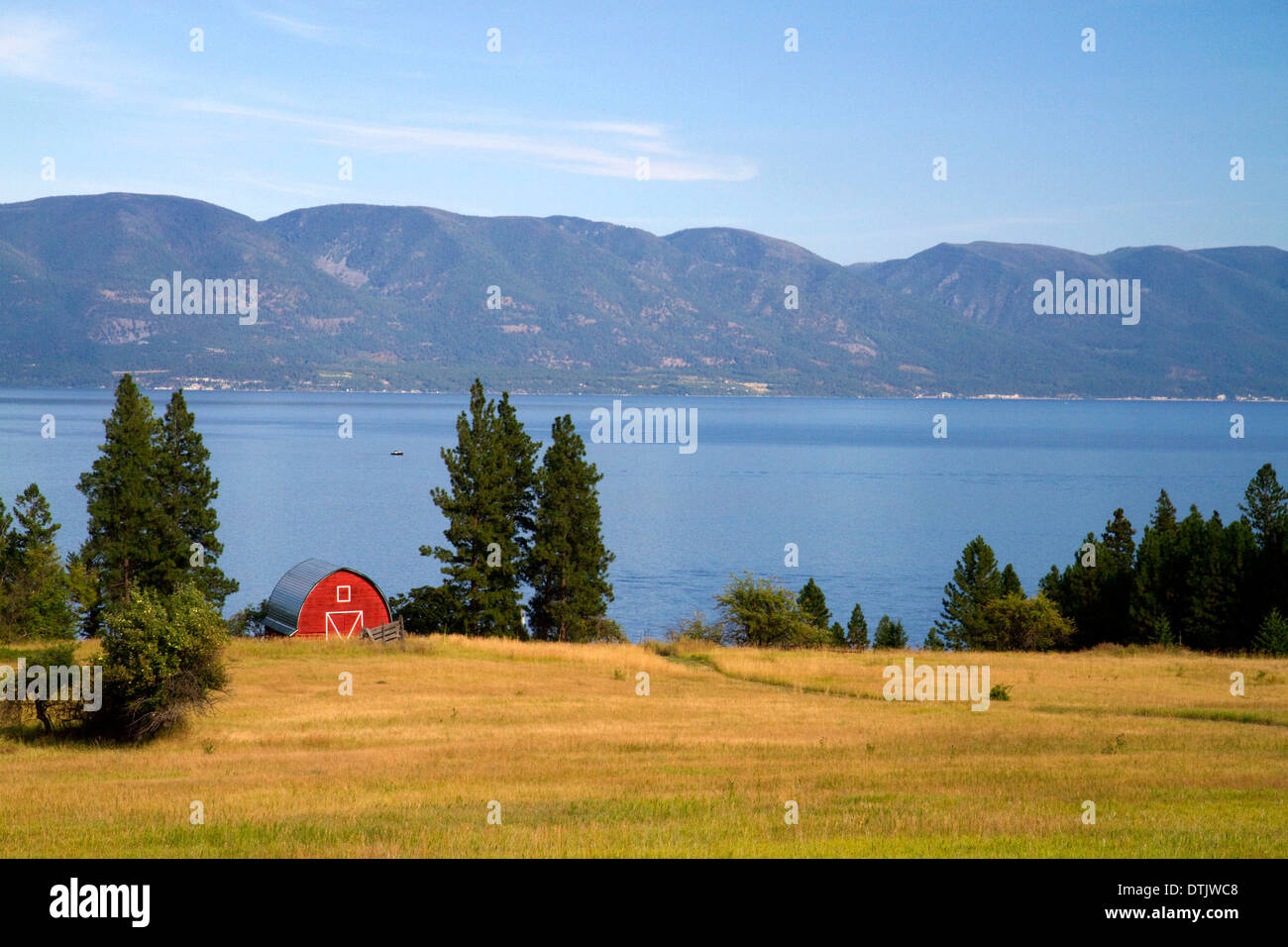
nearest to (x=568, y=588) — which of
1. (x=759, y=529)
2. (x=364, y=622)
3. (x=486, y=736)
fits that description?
(x=364, y=622)

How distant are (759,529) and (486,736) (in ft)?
422

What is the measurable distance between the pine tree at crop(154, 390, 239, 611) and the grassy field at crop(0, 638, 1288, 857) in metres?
24.3

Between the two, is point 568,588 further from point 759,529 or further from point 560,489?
point 759,529

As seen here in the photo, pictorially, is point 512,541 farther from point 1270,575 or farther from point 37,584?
point 1270,575

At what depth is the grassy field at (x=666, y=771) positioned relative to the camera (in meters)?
15.5

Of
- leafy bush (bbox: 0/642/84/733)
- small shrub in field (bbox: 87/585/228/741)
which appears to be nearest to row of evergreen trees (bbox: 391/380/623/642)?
small shrub in field (bbox: 87/585/228/741)

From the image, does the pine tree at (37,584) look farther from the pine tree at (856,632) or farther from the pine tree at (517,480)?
the pine tree at (856,632)

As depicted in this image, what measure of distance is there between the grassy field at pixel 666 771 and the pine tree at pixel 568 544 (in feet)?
71.9

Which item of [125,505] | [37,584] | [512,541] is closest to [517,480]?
[512,541]

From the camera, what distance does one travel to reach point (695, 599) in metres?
107

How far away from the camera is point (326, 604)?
61.2 meters

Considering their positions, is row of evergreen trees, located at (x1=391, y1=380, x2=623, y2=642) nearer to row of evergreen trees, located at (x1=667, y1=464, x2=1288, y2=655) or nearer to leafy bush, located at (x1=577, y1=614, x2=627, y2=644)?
leafy bush, located at (x1=577, y1=614, x2=627, y2=644)

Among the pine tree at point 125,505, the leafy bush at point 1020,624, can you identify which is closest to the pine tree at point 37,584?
the pine tree at point 125,505

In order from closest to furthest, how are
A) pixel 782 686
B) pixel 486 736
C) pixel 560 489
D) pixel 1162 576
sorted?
pixel 486 736 → pixel 782 686 → pixel 560 489 → pixel 1162 576
